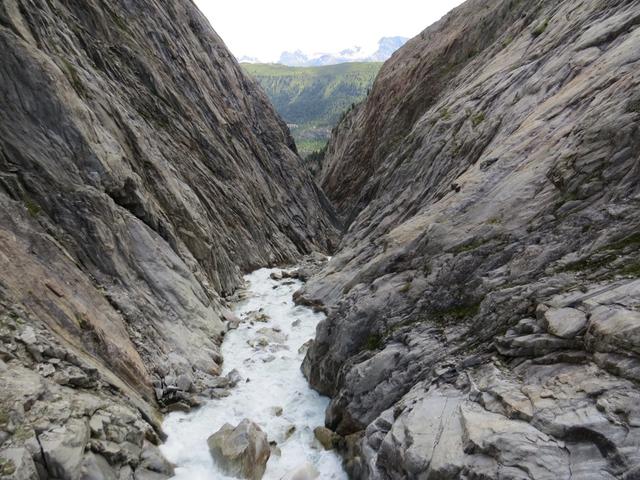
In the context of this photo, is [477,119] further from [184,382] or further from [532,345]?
[184,382]

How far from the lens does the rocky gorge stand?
8953mm

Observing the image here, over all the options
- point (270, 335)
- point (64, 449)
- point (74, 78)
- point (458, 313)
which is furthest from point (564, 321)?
point (74, 78)

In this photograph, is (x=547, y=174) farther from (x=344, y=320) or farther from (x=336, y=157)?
(x=336, y=157)

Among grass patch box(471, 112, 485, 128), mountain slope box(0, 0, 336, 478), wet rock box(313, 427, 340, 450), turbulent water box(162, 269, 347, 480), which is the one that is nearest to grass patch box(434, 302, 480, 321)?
wet rock box(313, 427, 340, 450)

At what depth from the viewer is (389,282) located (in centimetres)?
1706

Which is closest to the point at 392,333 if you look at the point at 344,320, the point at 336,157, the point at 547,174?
the point at 344,320

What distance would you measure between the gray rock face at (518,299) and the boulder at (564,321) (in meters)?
0.05

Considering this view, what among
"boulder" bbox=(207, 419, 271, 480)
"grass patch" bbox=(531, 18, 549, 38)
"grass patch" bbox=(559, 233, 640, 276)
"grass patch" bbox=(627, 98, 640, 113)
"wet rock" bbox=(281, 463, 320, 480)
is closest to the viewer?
"grass patch" bbox=(559, 233, 640, 276)

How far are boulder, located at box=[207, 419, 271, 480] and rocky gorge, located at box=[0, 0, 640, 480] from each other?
0.34 ft

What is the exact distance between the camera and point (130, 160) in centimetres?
2383

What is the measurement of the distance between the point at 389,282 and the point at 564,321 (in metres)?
7.82

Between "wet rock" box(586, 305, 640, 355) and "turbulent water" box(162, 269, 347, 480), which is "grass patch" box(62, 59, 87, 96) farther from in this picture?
"wet rock" box(586, 305, 640, 355)

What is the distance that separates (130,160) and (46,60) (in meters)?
6.36

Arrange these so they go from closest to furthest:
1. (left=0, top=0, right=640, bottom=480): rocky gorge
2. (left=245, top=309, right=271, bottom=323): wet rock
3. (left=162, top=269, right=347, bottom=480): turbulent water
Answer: (left=0, top=0, right=640, bottom=480): rocky gorge → (left=162, top=269, right=347, bottom=480): turbulent water → (left=245, top=309, right=271, bottom=323): wet rock
